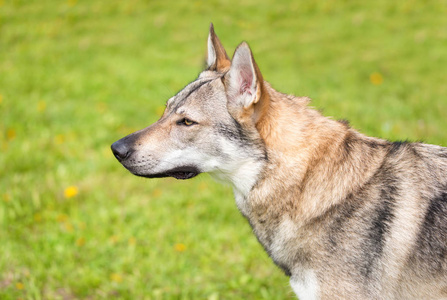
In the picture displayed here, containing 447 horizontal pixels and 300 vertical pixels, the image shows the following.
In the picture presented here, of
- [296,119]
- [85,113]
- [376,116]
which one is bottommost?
[376,116]

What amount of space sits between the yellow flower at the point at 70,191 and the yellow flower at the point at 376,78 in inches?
230

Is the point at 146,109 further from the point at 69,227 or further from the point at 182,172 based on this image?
the point at 182,172

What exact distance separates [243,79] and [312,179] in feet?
2.69

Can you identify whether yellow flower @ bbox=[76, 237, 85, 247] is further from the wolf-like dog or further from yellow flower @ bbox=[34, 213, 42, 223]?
the wolf-like dog

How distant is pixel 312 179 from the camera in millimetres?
3205

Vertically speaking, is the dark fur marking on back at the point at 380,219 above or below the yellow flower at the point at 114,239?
above

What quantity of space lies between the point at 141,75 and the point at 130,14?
3.62m

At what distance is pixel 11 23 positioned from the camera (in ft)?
35.9

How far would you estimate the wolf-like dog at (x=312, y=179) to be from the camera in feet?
9.66

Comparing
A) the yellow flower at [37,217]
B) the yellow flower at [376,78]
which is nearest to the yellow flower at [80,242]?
the yellow flower at [37,217]

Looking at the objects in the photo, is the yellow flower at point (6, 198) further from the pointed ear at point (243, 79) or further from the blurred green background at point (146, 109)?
the pointed ear at point (243, 79)

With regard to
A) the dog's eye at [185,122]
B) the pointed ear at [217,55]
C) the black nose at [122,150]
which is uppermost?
the pointed ear at [217,55]

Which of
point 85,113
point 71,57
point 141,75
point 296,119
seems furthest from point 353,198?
point 71,57

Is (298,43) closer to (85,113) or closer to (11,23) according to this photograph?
(85,113)
